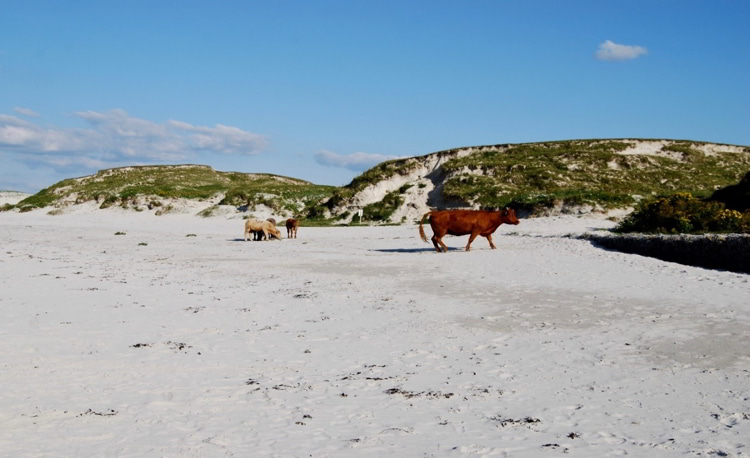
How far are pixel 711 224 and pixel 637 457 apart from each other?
1848 cm

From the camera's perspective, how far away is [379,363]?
7.61 metres

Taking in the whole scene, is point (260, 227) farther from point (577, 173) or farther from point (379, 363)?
point (577, 173)

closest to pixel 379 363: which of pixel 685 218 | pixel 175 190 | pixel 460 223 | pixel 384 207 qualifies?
pixel 460 223

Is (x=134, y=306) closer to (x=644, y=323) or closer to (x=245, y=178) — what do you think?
(x=644, y=323)

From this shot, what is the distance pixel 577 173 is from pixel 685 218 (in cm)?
2171

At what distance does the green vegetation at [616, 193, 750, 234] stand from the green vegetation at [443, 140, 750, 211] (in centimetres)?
927

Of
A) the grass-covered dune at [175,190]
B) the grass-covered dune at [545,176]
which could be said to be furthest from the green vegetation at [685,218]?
the grass-covered dune at [175,190]

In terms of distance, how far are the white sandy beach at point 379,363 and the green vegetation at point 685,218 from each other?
5.49 meters

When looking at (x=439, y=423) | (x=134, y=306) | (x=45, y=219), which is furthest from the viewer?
(x=45, y=219)

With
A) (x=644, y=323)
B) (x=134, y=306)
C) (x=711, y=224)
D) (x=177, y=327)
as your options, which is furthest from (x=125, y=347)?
(x=711, y=224)

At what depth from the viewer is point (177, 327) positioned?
970cm

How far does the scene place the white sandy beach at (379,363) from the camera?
5121 mm

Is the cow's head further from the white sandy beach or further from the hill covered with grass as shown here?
A: the hill covered with grass

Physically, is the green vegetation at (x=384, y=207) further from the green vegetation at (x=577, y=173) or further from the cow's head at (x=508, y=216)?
the cow's head at (x=508, y=216)
